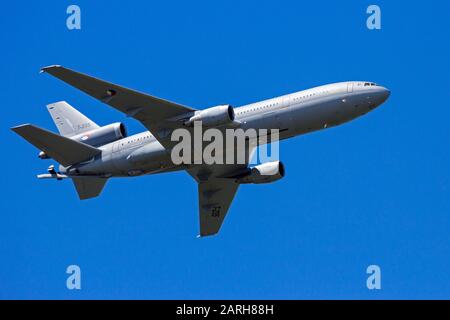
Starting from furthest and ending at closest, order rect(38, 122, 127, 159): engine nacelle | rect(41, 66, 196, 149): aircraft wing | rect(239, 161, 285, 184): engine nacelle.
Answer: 1. rect(239, 161, 285, 184): engine nacelle
2. rect(38, 122, 127, 159): engine nacelle
3. rect(41, 66, 196, 149): aircraft wing

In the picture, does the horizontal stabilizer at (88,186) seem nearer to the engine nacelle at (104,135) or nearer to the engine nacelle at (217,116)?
the engine nacelle at (104,135)

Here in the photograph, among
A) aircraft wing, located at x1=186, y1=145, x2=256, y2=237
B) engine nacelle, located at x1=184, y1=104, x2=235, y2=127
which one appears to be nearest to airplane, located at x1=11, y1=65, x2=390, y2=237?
engine nacelle, located at x1=184, y1=104, x2=235, y2=127

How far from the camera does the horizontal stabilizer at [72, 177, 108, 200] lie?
6475 centimetres

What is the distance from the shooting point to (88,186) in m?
64.9

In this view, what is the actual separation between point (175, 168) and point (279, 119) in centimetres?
811

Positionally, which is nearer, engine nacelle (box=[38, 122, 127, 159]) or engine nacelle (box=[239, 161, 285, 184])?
engine nacelle (box=[38, 122, 127, 159])

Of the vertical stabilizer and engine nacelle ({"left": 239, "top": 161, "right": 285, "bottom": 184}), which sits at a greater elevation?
the vertical stabilizer

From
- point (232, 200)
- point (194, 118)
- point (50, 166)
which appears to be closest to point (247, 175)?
point (232, 200)

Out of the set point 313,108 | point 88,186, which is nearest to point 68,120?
point 88,186

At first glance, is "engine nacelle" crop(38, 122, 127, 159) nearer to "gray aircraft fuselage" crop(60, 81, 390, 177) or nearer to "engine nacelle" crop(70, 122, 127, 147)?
"engine nacelle" crop(70, 122, 127, 147)

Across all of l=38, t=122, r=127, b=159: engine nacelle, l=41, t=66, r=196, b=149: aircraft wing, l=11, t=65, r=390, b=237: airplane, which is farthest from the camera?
l=38, t=122, r=127, b=159: engine nacelle

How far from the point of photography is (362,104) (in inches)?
2339

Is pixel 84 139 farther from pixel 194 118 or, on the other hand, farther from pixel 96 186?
pixel 194 118

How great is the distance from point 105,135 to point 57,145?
314 cm
